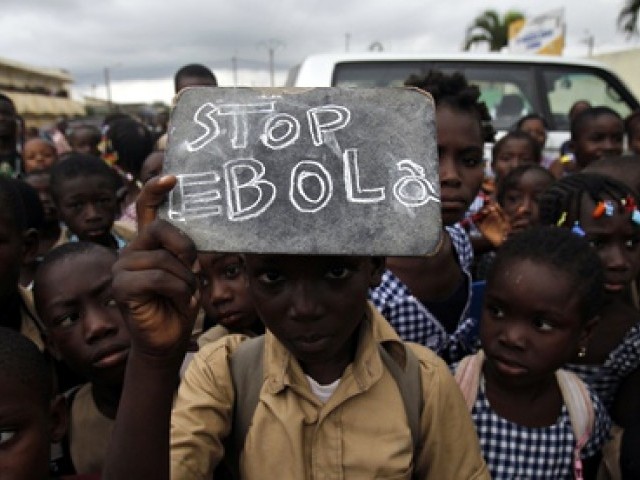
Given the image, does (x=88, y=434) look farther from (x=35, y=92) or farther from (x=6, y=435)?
(x=35, y=92)

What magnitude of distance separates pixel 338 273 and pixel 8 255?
4.45 ft

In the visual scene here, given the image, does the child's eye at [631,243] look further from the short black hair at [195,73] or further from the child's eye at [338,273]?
the short black hair at [195,73]

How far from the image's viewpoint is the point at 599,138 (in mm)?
4535

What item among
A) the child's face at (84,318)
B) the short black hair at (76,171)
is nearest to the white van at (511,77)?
the short black hair at (76,171)

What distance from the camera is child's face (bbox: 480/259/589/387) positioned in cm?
179

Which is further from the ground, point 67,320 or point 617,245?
point 617,245

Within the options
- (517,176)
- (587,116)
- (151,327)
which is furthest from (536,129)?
(151,327)

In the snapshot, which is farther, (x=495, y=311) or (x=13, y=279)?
(x=13, y=279)

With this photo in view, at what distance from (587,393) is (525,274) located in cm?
41

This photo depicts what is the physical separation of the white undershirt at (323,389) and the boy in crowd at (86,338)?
669mm

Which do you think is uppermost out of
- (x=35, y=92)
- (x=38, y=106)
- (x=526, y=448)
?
(x=526, y=448)

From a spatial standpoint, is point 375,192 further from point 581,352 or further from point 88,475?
point 581,352

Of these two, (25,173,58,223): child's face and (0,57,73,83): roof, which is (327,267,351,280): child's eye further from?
(0,57,73,83): roof

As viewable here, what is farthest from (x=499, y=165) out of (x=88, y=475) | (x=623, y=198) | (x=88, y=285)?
(x=88, y=475)
